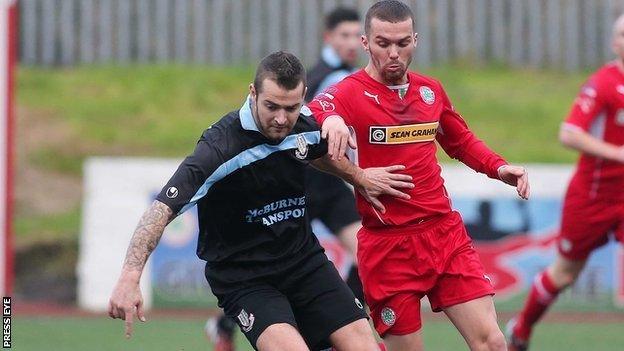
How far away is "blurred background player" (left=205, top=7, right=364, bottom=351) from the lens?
28.2 feet

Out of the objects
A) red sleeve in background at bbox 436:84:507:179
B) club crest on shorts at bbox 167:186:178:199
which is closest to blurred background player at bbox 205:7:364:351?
red sleeve in background at bbox 436:84:507:179

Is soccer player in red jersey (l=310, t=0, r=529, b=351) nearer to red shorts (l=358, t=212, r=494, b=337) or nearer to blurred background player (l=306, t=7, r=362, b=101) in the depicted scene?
red shorts (l=358, t=212, r=494, b=337)

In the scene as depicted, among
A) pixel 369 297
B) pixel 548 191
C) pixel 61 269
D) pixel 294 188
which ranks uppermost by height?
pixel 294 188

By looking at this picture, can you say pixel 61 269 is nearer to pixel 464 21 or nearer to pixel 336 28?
pixel 336 28

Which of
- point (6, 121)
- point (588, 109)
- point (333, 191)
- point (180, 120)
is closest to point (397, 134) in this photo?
point (333, 191)

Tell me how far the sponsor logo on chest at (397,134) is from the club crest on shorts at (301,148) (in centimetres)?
40

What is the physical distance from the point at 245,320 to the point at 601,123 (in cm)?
352

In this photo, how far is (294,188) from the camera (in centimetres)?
612

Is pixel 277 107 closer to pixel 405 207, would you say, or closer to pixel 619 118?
pixel 405 207

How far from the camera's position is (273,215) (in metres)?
6.09

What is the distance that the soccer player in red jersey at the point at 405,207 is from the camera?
6277mm

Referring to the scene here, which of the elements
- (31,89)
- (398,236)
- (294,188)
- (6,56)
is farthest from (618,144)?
(31,89)

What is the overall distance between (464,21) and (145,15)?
4165 mm

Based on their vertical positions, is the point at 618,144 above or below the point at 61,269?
above
